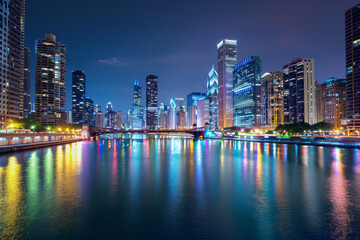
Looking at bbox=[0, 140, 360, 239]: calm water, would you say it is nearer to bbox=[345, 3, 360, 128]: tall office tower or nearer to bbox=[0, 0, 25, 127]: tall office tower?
bbox=[0, 0, 25, 127]: tall office tower

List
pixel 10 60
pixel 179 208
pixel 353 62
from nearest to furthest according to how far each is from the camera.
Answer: pixel 179 208 → pixel 10 60 → pixel 353 62

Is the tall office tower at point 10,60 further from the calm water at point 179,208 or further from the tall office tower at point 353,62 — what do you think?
the tall office tower at point 353,62

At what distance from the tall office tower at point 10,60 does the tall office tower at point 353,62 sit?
220760mm

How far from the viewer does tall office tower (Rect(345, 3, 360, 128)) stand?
588ft

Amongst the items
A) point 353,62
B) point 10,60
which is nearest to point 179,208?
point 10,60

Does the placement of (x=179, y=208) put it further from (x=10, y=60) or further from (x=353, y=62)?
(x=353, y=62)

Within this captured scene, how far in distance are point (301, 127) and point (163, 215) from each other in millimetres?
142117

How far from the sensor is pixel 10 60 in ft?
469

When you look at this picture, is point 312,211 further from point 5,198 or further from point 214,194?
point 5,198

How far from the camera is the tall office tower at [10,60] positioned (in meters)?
133

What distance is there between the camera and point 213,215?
13.9m

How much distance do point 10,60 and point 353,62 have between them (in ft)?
749

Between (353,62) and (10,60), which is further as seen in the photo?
(353,62)

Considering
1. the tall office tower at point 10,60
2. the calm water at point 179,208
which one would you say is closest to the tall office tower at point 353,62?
the calm water at point 179,208
